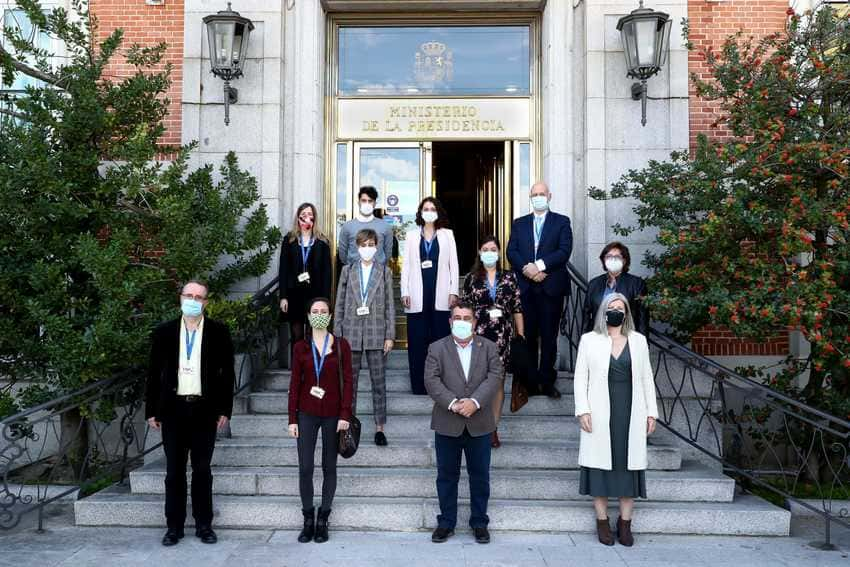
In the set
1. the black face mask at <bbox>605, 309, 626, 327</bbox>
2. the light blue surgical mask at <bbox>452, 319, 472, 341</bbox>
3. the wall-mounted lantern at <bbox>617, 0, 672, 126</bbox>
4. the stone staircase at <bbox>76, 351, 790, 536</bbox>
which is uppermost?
the wall-mounted lantern at <bbox>617, 0, 672, 126</bbox>

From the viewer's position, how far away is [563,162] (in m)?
9.41

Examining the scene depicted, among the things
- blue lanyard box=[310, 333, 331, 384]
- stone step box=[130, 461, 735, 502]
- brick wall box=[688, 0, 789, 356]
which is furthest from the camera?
brick wall box=[688, 0, 789, 356]

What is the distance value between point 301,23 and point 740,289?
20.2 feet

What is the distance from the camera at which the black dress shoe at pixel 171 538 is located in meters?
5.70

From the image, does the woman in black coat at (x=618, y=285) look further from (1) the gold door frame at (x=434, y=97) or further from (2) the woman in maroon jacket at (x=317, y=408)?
(1) the gold door frame at (x=434, y=97)

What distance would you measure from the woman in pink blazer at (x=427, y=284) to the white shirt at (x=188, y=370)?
2334 millimetres

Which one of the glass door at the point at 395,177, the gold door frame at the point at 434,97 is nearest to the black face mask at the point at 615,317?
the gold door frame at the point at 434,97

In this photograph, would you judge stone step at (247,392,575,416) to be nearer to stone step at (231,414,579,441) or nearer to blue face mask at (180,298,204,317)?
stone step at (231,414,579,441)

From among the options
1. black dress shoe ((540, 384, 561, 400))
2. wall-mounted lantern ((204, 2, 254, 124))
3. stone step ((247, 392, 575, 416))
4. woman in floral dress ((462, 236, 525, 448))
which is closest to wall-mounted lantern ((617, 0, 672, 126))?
woman in floral dress ((462, 236, 525, 448))

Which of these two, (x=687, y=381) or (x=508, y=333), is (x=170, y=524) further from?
(x=687, y=381)

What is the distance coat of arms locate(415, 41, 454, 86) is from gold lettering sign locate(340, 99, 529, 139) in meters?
0.36

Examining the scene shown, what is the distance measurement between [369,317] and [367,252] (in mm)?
598

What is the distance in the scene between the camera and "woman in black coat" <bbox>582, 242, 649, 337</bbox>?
709 cm

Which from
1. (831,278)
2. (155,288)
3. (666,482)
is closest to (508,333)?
(666,482)
